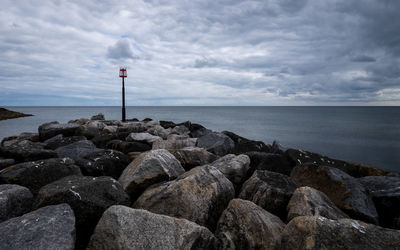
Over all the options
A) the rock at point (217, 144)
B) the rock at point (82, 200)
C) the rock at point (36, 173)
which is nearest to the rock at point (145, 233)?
the rock at point (82, 200)

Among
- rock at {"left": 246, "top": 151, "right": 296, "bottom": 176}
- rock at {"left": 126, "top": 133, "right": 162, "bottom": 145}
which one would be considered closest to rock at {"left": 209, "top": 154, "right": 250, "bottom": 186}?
rock at {"left": 246, "top": 151, "right": 296, "bottom": 176}

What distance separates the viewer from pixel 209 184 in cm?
418

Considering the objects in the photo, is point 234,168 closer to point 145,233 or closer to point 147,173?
point 147,173

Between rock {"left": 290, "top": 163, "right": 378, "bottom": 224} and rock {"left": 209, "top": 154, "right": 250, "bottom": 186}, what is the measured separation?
1.19 metres

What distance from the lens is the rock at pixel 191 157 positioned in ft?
21.3

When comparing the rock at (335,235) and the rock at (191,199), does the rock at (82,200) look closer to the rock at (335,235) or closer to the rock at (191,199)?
the rock at (191,199)

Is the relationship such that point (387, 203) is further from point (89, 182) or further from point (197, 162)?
point (89, 182)

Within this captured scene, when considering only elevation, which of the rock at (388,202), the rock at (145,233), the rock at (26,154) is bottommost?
the rock at (388,202)

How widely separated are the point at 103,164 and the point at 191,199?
8.95ft

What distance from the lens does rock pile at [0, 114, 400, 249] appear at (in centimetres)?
298

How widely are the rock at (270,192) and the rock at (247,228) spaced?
577 millimetres

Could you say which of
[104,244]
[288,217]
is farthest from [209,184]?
[104,244]

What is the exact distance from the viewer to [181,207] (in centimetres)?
378

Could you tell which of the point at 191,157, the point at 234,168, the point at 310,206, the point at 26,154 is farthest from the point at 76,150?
the point at 310,206
